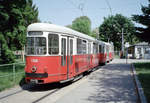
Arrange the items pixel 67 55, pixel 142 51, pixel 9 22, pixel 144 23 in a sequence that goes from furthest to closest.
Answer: pixel 142 51 < pixel 144 23 < pixel 9 22 < pixel 67 55

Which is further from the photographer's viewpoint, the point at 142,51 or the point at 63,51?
the point at 142,51

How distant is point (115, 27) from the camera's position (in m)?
57.1

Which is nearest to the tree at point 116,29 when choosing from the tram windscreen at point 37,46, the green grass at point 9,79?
the green grass at point 9,79

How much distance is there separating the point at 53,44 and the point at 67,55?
1.16 m

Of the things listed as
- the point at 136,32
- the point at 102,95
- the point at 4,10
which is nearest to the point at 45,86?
the point at 102,95

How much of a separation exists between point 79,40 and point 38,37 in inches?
135

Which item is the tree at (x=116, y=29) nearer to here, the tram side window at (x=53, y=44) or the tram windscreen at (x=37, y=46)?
the tram side window at (x=53, y=44)

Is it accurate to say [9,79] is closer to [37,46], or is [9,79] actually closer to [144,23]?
[37,46]

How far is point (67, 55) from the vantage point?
9.82 metres

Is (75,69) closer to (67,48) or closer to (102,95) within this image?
(67,48)

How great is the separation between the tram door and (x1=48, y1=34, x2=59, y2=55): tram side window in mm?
376

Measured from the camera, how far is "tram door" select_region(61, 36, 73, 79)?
948 centimetres

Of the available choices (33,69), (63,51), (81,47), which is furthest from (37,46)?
(81,47)

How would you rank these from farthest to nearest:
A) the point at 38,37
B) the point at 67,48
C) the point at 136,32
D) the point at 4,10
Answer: the point at 136,32, the point at 4,10, the point at 67,48, the point at 38,37
